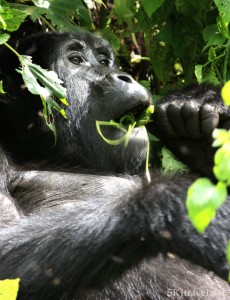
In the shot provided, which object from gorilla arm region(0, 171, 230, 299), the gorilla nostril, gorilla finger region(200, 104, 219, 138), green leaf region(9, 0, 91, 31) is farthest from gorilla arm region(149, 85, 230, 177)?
gorilla arm region(0, 171, 230, 299)

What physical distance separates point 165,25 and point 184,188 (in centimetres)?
208

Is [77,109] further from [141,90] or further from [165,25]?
[165,25]

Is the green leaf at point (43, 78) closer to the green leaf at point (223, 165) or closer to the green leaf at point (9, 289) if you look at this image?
the green leaf at point (9, 289)

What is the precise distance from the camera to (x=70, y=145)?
3.25 meters

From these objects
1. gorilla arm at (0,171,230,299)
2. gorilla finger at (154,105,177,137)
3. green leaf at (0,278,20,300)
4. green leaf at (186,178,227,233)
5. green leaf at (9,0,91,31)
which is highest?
green leaf at (186,178,227,233)

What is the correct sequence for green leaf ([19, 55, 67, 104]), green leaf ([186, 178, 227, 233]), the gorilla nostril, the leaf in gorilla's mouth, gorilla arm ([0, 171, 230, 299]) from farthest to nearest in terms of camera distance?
the gorilla nostril < the leaf in gorilla's mouth < green leaf ([19, 55, 67, 104]) < gorilla arm ([0, 171, 230, 299]) < green leaf ([186, 178, 227, 233])

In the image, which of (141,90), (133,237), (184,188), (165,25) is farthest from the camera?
(165,25)

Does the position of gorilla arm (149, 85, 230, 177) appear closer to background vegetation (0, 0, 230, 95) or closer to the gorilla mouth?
the gorilla mouth

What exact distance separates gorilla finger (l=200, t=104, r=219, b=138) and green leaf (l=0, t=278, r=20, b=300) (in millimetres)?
1493

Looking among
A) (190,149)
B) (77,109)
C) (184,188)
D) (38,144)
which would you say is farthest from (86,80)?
(184,188)

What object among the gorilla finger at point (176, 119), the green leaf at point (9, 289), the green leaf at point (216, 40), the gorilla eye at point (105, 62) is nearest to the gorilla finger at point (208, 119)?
the gorilla finger at point (176, 119)

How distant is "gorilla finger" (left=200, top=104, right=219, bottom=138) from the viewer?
3.11m

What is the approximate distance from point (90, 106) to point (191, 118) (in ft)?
1.70

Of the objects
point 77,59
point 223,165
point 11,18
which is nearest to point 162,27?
point 77,59
